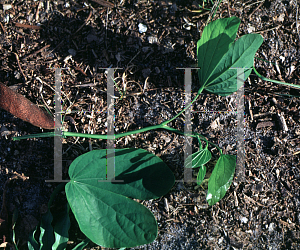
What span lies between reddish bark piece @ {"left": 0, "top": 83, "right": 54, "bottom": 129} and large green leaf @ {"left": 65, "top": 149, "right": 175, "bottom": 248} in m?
0.26

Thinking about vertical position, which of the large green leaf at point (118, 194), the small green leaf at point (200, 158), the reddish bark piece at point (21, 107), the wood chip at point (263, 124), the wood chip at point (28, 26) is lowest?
the large green leaf at point (118, 194)

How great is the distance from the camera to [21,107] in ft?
3.68

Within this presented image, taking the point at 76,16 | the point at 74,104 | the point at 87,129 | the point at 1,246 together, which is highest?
the point at 76,16

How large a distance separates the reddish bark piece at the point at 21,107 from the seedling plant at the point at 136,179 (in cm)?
8

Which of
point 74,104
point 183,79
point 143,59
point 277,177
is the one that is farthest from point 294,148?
point 74,104

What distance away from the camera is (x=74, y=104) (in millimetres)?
1187

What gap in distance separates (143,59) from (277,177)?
0.86 m

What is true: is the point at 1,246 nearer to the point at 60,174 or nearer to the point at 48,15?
the point at 60,174

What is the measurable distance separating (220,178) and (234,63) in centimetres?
49

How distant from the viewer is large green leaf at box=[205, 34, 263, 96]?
41.1 inches

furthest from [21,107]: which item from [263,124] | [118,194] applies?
[263,124]

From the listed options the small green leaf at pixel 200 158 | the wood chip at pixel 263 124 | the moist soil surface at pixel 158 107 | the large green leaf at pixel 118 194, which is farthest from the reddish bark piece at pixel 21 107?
the wood chip at pixel 263 124

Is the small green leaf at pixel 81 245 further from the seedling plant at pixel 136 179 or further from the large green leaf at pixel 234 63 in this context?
the large green leaf at pixel 234 63

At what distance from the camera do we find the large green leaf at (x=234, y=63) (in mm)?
1043
